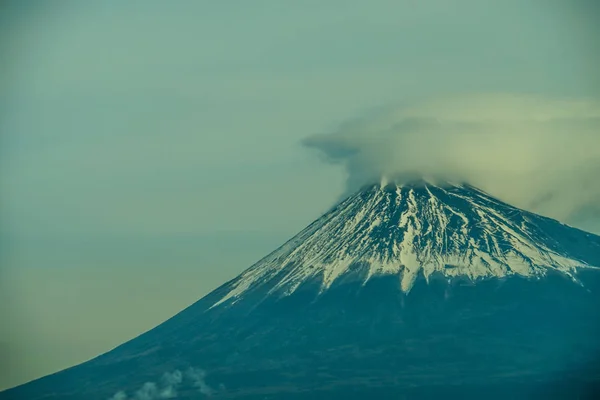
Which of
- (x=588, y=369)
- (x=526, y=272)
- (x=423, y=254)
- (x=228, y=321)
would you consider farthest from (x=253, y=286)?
(x=588, y=369)

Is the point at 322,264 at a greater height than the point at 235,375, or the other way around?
the point at 322,264

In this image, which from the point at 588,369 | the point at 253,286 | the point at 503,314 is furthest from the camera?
the point at 253,286

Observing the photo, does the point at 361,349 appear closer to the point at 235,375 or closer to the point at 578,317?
the point at 235,375

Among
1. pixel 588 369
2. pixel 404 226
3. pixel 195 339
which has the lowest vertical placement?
pixel 588 369

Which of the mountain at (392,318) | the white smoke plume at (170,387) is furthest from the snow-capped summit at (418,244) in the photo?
the white smoke plume at (170,387)

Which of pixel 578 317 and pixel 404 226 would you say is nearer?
pixel 578 317

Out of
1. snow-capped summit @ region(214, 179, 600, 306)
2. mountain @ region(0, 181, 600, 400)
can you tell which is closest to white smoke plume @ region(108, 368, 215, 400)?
mountain @ region(0, 181, 600, 400)

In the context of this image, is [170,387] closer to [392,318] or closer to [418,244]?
[392,318]
